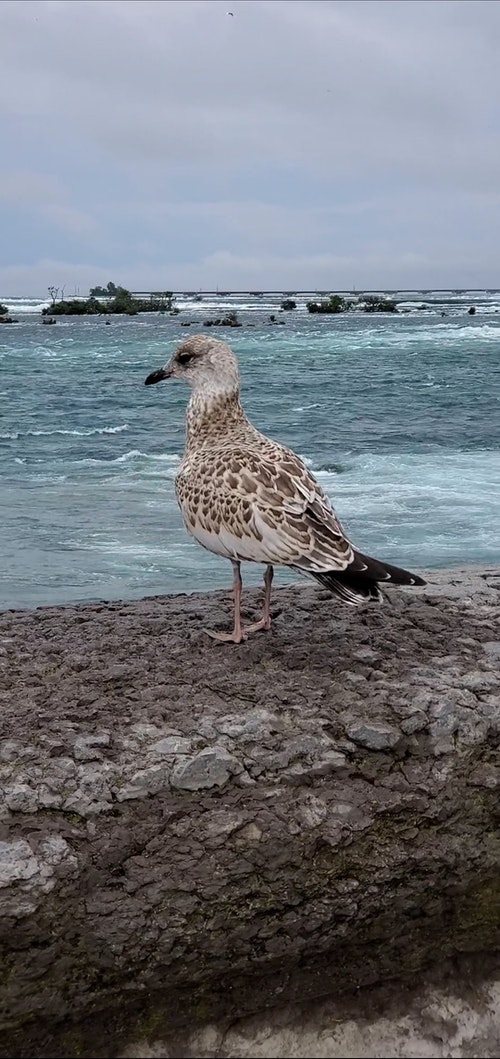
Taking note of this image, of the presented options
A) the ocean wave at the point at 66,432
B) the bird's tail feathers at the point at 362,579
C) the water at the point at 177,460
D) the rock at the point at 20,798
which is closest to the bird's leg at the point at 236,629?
the bird's tail feathers at the point at 362,579

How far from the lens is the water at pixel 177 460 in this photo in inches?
347

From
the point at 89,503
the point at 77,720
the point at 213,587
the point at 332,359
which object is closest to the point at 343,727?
the point at 77,720

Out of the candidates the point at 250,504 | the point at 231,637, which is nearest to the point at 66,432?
the point at 231,637

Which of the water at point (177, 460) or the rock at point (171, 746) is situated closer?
the rock at point (171, 746)

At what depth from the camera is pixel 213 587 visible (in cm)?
779

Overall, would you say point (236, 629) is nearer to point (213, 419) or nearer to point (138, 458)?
point (213, 419)

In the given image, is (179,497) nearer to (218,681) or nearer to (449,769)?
(218,681)

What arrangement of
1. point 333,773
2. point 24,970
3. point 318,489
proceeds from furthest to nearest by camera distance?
1. point 318,489
2. point 333,773
3. point 24,970

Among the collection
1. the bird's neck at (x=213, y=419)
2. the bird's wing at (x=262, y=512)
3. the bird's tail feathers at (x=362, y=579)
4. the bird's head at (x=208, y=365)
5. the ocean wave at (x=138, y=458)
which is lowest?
the ocean wave at (x=138, y=458)

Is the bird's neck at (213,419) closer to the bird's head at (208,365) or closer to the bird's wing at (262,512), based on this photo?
the bird's head at (208,365)

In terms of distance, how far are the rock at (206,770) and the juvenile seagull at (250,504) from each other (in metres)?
0.87

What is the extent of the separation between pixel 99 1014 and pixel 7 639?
1.88 meters

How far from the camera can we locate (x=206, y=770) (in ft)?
11.4

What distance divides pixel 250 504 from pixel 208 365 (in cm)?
91
